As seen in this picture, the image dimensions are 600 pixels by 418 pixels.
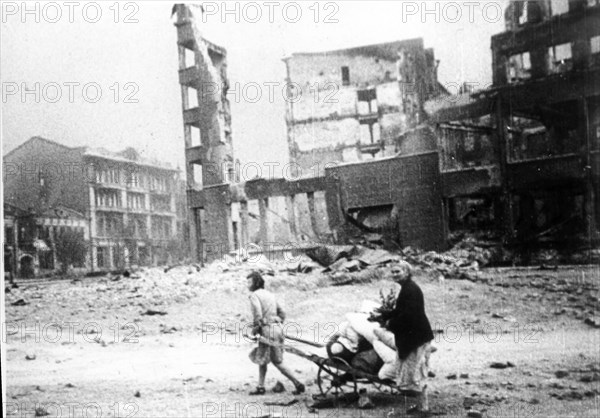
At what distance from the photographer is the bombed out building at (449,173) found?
6570mm

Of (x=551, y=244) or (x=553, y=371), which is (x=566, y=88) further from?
(x=553, y=371)

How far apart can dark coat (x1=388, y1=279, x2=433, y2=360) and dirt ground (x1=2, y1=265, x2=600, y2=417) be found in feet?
2.28

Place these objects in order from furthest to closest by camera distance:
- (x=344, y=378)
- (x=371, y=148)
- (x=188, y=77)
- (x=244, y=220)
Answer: (x=371, y=148) → (x=244, y=220) → (x=188, y=77) → (x=344, y=378)

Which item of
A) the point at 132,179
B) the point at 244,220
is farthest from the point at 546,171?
the point at 132,179

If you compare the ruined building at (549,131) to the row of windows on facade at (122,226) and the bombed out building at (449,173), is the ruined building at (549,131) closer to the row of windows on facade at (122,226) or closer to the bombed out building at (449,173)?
the bombed out building at (449,173)

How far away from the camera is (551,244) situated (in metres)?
6.79

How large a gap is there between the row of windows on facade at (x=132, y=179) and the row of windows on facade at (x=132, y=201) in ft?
0.43

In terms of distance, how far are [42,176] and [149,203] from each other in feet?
4.23

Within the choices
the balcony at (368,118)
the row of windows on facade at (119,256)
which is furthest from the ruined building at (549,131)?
the balcony at (368,118)

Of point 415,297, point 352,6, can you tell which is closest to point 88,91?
point 352,6

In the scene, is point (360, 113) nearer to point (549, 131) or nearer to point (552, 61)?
point (552, 61)

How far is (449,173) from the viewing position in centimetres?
704

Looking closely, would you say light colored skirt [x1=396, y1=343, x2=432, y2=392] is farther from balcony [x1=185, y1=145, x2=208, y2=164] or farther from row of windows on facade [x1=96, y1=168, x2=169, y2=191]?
balcony [x1=185, y1=145, x2=208, y2=164]

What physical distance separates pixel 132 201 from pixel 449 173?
4.20m
